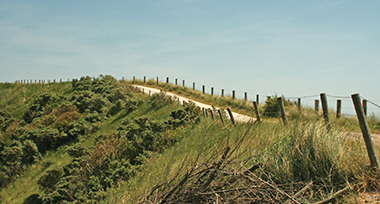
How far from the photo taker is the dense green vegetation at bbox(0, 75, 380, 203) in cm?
451

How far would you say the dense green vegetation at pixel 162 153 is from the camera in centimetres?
451

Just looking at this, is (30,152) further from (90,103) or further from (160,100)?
(160,100)

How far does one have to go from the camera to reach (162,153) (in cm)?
1264

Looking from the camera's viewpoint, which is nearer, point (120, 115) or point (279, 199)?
point (279, 199)

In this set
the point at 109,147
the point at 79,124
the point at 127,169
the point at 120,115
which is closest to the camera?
the point at 127,169

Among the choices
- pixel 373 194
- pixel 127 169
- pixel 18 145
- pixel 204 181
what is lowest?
pixel 18 145

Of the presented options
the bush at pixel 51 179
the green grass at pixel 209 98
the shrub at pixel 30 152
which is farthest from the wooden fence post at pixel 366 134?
the shrub at pixel 30 152

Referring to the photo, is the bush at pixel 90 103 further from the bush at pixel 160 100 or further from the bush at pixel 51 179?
the bush at pixel 51 179

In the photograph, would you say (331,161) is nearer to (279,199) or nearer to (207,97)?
(279,199)

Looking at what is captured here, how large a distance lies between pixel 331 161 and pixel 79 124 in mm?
23382

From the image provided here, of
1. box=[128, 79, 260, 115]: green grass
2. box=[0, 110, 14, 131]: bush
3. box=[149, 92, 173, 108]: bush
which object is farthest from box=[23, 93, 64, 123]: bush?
box=[128, 79, 260, 115]: green grass

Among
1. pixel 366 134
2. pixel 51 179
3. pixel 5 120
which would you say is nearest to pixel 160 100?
pixel 51 179

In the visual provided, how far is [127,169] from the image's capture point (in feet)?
36.8

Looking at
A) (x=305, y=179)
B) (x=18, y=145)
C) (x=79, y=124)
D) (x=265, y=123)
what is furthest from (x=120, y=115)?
(x=305, y=179)
